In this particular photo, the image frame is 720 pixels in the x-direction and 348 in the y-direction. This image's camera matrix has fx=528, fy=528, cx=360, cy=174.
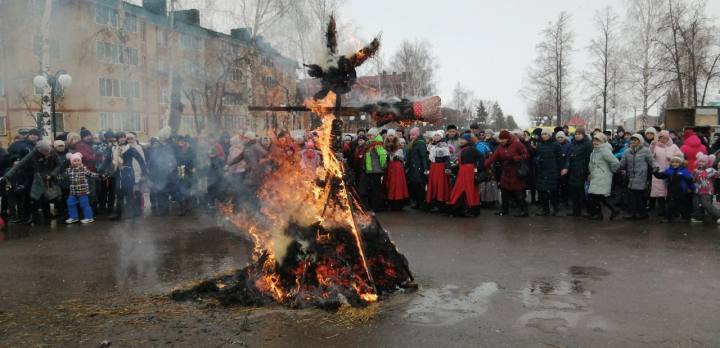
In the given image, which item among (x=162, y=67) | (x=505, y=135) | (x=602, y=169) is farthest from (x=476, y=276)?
A: (x=162, y=67)

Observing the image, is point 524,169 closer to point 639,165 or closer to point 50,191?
point 639,165

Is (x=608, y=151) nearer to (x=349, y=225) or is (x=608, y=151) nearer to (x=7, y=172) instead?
(x=349, y=225)

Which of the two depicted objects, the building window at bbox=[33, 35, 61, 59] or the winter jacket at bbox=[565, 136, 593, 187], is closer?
the building window at bbox=[33, 35, 61, 59]

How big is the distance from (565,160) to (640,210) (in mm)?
1830

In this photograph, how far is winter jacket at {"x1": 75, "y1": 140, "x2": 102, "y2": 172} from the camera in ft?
37.0

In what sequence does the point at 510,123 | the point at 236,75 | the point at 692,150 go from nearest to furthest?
the point at 692,150
the point at 236,75
the point at 510,123

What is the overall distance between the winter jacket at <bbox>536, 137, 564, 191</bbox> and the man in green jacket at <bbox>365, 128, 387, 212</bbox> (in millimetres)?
3408

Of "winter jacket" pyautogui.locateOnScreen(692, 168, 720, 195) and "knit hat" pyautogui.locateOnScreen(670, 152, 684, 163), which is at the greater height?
"knit hat" pyautogui.locateOnScreen(670, 152, 684, 163)

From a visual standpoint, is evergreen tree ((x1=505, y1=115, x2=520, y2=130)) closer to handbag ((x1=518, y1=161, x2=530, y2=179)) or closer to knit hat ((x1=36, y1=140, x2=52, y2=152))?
handbag ((x1=518, y1=161, x2=530, y2=179))

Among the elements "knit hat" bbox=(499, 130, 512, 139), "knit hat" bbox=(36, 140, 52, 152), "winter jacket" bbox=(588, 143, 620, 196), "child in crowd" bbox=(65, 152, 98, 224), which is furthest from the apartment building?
"winter jacket" bbox=(588, 143, 620, 196)

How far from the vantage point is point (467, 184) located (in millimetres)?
11172

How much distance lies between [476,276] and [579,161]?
5.50 metres

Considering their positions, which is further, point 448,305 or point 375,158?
point 375,158

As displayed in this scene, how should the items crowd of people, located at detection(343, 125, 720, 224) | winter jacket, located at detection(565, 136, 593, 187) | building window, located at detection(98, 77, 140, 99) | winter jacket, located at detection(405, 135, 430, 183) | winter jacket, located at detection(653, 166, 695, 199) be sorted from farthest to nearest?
winter jacket, located at detection(405, 135, 430, 183) < building window, located at detection(98, 77, 140, 99) < winter jacket, located at detection(565, 136, 593, 187) < crowd of people, located at detection(343, 125, 720, 224) < winter jacket, located at detection(653, 166, 695, 199)
